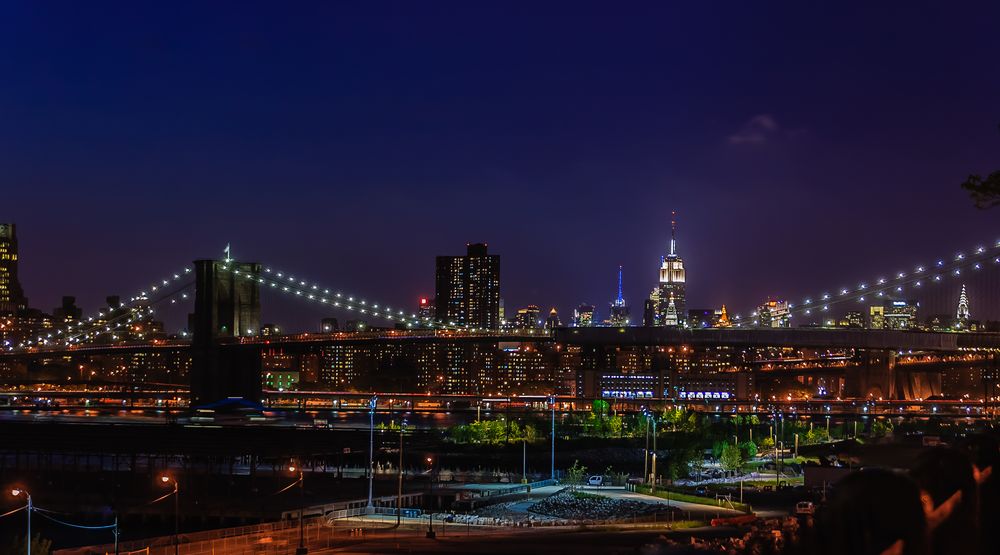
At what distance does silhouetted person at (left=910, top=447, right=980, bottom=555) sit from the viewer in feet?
15.2

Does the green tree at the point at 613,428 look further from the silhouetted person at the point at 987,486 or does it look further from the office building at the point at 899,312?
the silhouetted person at the point at 987,486

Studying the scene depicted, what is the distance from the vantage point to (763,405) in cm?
13362

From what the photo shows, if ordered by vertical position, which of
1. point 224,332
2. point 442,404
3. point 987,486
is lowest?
point 442,404

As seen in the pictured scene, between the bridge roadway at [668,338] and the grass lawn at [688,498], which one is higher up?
the bridge roadway at [668,338]

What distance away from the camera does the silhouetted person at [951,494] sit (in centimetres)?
464

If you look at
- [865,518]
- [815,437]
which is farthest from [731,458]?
[865,518]

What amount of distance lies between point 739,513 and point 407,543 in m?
14.3

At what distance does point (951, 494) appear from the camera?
191 inches

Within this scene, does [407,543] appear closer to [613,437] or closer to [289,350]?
[613,437]

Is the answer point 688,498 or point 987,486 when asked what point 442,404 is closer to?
point 688,498

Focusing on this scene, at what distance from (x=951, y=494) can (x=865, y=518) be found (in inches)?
44.1

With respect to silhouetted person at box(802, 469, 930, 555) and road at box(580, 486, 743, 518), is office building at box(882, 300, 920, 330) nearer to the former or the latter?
road at box(580, 486, 743, 518)

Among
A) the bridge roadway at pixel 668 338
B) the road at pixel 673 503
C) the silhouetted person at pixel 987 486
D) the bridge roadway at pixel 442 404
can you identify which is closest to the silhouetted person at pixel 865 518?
the silhouetted person at pixel 987 486

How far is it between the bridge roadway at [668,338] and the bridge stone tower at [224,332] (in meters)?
1.51
